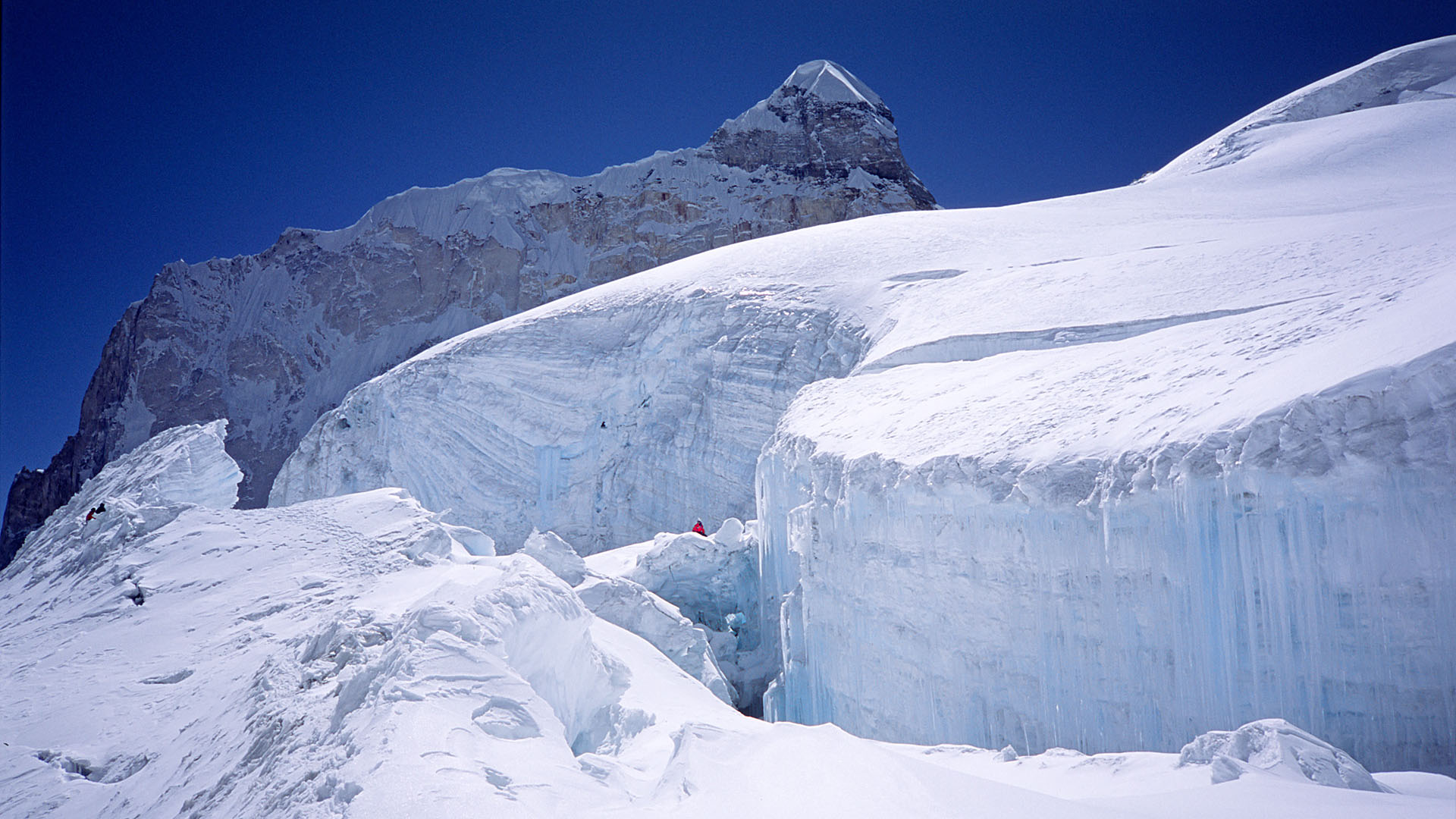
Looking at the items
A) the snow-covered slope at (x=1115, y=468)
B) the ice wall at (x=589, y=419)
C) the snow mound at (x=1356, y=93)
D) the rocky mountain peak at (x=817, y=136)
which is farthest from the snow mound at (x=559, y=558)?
the rocky mountain peak at (x=817, y=136)

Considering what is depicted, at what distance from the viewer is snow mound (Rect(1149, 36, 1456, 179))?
56.2ft

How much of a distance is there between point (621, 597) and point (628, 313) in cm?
795

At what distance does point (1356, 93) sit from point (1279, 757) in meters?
21.8

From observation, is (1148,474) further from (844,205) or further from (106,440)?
(106,440)

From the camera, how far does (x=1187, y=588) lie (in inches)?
147

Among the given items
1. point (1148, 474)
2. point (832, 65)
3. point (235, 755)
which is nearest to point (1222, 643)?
point (1148, 474)

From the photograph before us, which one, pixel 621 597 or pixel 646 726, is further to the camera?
pixel 621 597

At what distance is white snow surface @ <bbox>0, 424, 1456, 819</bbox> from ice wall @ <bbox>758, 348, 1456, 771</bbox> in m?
0.69

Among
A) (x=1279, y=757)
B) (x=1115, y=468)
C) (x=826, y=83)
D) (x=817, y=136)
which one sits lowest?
(x=1279, y=757)

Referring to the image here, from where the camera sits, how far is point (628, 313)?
14227mm

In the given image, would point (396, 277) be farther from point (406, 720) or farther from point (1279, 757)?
point (1279, 757)

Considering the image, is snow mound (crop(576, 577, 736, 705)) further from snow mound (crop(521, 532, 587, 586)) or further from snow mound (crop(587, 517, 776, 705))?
snow mound (crop(587, 517, 776, 705))

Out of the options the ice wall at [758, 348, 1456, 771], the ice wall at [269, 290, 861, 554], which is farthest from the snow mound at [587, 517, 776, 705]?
the ice wall at [758, 348, 1456, 771]

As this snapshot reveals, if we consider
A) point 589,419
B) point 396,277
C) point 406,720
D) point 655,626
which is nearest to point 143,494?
point 589,419
